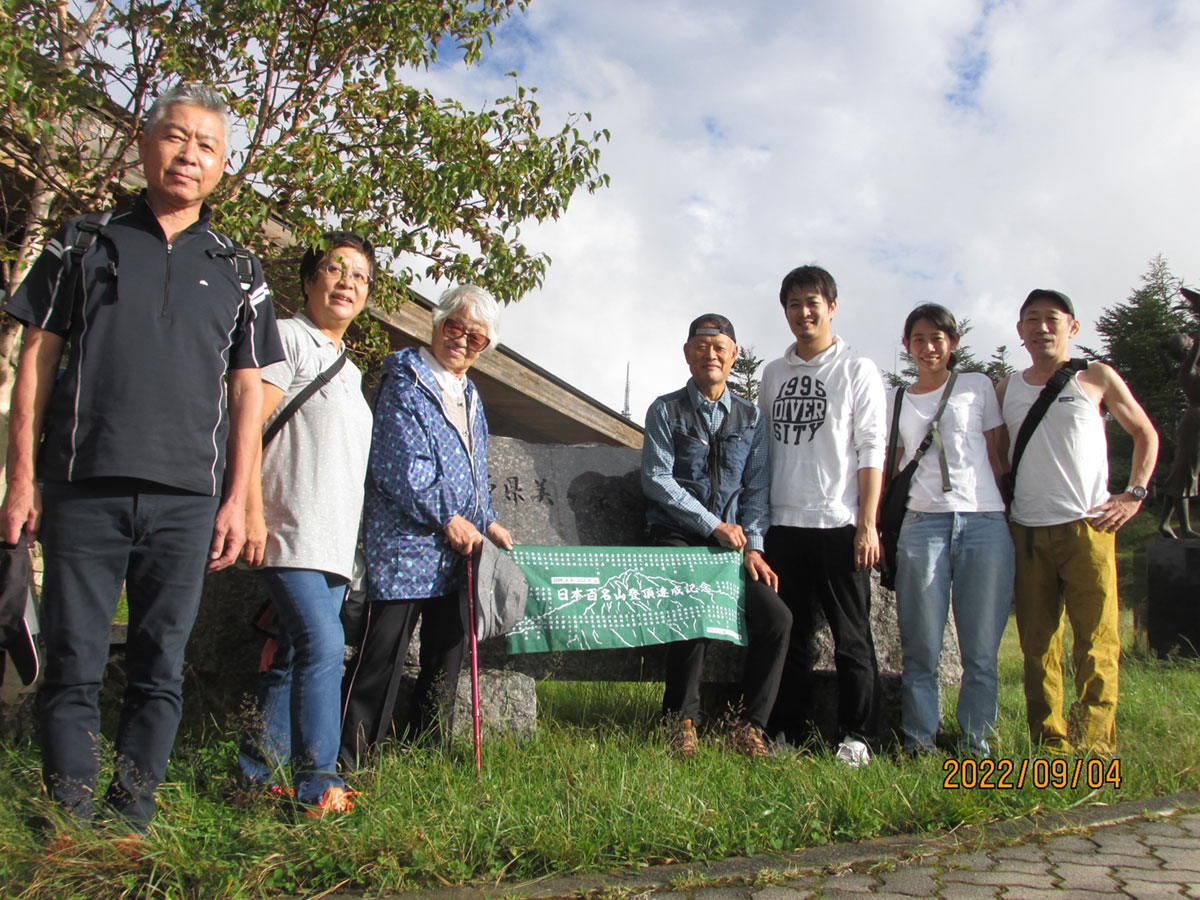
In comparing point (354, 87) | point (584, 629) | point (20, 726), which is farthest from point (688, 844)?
point (354, 87)

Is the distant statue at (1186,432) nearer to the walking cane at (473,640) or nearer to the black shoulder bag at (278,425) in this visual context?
the walking cane at (473,640)

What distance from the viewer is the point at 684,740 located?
357cm

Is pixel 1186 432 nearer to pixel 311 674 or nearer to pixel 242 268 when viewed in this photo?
pixel 311 674

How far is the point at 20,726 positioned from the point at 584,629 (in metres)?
2.29

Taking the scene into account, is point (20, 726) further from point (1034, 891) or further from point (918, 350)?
point (918, 350)

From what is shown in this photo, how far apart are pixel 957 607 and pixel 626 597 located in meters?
1.37

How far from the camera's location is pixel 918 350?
410 cm

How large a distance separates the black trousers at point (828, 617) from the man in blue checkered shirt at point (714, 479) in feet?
0.42

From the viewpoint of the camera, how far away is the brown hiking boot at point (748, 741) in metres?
3.61

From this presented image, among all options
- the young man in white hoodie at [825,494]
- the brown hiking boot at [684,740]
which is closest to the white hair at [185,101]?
the young man in white hoodie at [825,494]

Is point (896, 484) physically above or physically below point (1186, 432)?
below

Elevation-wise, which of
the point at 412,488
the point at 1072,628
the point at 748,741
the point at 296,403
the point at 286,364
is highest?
→ the point at 286,364

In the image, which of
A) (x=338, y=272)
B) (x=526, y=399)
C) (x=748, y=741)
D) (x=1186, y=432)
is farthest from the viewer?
(x=526, y=399)
